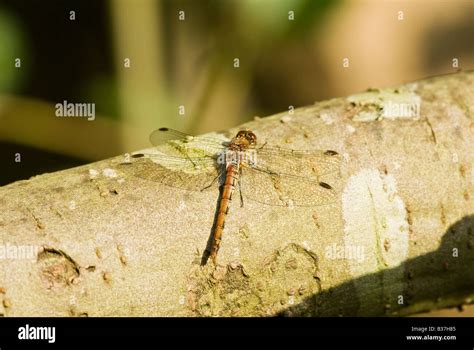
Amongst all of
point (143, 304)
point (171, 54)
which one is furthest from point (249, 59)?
point (143, 304)

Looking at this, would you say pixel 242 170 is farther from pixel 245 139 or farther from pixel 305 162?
pixel 305 162

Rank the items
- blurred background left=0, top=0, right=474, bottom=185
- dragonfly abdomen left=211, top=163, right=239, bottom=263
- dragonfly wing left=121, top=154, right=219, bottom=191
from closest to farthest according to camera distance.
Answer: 1. dragonfly abdomen left=211, top=163, right=239, bottom=263
2. dragonfly wing left=121, top=154, right=219, bottom=191
3. blurred background left=0, top=0, right=474, bottom=185

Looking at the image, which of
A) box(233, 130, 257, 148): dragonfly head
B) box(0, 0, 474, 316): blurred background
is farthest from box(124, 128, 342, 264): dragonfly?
box(0, 0, 474, 316): blurred background

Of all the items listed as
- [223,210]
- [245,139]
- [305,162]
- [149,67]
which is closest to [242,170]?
[245,139]

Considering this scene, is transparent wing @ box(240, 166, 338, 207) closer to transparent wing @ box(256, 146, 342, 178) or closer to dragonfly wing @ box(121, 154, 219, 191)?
transparent wing @ box(256, 146, 342, 178)

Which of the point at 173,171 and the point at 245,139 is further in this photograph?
the point at 245,139

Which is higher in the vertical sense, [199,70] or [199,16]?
[199,16]

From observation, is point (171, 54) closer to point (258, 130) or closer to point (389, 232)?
point (258, 130)
